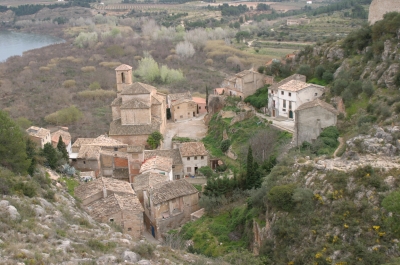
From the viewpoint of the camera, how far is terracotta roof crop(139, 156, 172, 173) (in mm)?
22609

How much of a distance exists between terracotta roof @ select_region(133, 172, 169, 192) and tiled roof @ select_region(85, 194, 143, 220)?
1657 mm

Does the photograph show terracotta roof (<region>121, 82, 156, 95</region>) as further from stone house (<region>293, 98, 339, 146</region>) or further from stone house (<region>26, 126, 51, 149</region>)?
stone house (<region>293, 98, 339, 146</region>)

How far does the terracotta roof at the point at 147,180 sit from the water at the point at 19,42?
172ft

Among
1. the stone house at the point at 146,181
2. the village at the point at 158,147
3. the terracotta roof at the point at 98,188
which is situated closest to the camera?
the terracotta roof at the point at 98,188

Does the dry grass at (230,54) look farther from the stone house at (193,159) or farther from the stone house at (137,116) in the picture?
the stone house at (193,159)

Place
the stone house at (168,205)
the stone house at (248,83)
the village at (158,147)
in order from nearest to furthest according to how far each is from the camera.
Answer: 1. the village at (158,147)
2. the stone house at (168,205)
3. the stone house at (248,83)

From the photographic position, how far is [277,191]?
572 inches

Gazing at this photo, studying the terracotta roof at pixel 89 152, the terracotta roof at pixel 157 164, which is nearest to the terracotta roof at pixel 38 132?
the terracotta roof at pixel 89 152

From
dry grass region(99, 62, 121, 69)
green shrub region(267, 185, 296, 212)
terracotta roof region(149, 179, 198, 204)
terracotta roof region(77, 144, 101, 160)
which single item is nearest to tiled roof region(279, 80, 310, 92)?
terracotta roof region(149, 179, 198, 204)

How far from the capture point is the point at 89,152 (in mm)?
24188

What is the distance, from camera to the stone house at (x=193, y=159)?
81.4 feet

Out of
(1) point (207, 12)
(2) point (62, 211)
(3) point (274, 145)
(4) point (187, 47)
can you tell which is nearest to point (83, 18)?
(1) point (207, 12)

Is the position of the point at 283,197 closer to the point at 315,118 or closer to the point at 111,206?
the point at 111,206

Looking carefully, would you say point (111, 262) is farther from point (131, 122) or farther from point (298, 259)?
point (131, 122)
